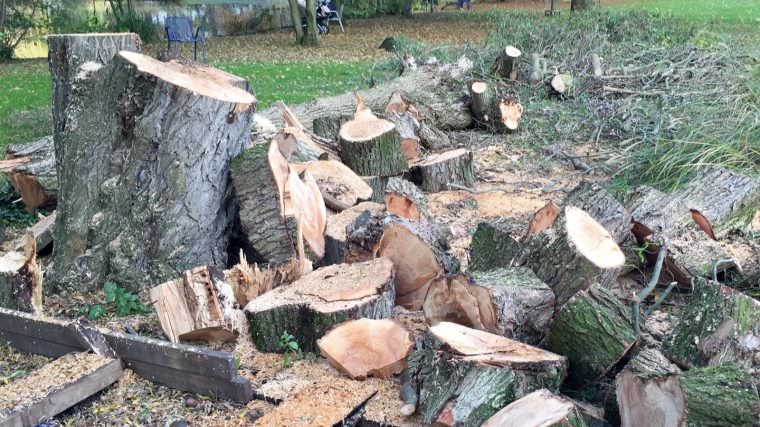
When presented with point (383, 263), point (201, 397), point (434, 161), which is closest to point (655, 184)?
point (434, 161)

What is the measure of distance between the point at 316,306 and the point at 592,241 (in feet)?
4.37

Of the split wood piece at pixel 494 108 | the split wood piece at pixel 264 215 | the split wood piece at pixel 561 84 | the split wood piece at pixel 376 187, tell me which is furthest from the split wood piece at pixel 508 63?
the split wood piece at pixel 264 215

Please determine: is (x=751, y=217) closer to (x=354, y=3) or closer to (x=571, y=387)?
(x=571, y=387)

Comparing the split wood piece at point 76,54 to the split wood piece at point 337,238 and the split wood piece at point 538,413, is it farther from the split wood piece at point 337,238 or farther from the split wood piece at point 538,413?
the split wood piece at point 538,413

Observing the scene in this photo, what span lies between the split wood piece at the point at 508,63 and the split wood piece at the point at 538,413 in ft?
24.4

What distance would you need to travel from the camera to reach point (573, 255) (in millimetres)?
3039

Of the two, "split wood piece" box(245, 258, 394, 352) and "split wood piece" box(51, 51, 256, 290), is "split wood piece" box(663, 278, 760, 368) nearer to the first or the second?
"split wood piece" box(245, 258, 394, 352)

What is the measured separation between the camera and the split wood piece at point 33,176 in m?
5.02

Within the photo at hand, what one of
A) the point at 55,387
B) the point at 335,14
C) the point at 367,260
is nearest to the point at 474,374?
the point at 367,260

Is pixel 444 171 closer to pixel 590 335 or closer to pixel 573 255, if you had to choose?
pixel 573 255

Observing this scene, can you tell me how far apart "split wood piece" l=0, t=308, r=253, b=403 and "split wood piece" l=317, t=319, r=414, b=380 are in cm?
40

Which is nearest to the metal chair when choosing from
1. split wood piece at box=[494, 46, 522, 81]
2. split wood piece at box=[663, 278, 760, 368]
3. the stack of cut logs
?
split wood piece at box=[494, 46, 522, 81]

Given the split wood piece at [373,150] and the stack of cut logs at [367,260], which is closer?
the stack of cut logs at [367,260]

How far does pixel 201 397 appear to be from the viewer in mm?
2807
